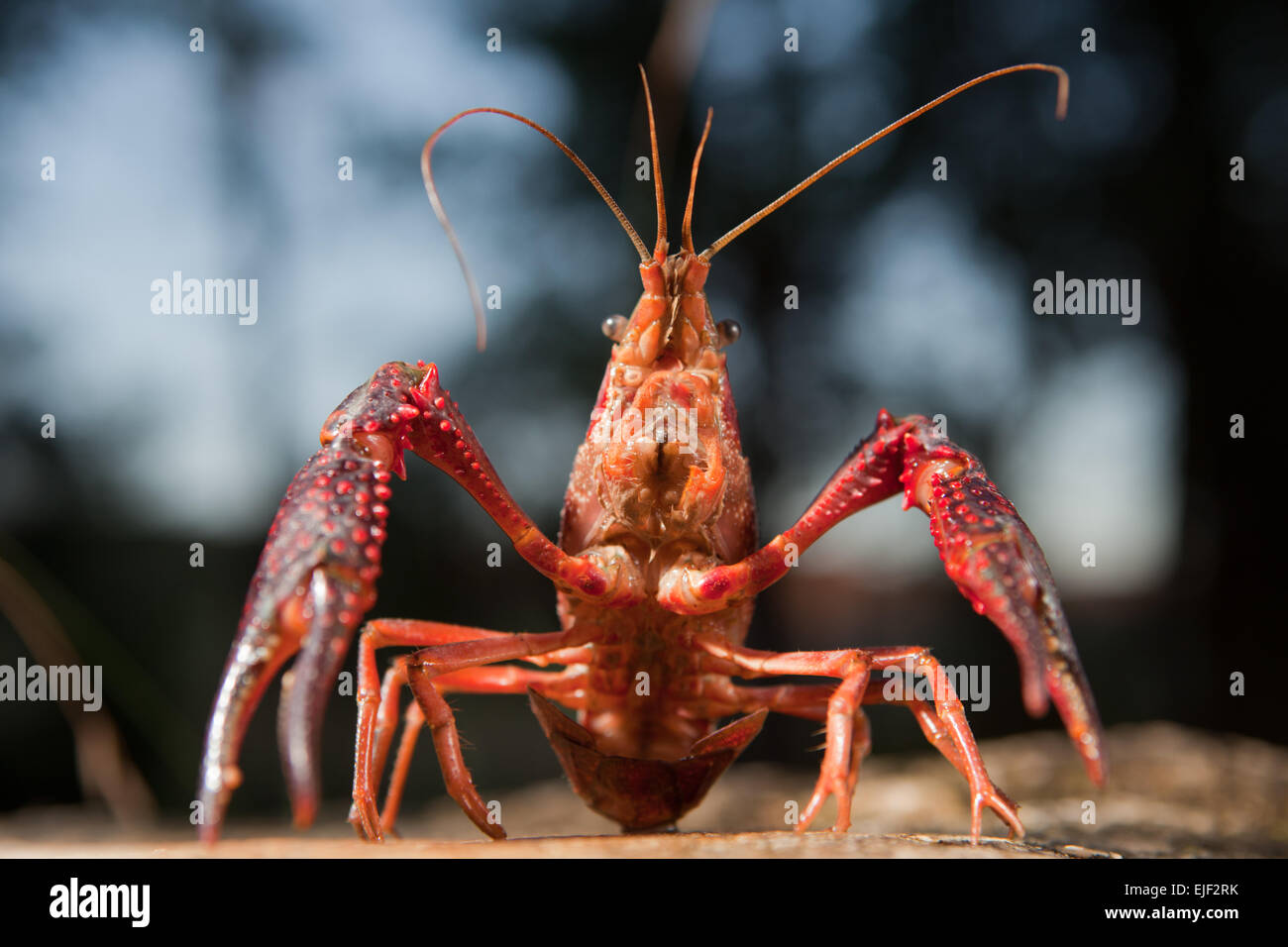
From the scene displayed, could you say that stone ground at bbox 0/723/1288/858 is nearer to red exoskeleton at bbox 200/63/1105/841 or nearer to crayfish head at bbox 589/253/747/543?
red exoskeleton at bbox 200/63/1105/841

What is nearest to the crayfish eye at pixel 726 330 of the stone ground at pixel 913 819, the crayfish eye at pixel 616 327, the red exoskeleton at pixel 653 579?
the red exoskeleton at pixel 653 579

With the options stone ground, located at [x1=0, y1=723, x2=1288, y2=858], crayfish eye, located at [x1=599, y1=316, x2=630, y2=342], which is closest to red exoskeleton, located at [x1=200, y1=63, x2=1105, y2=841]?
crayfish eye, located at [x1=599, y1=316, x2=630, y2=342]

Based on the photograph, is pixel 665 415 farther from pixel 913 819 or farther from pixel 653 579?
pixel 913 819

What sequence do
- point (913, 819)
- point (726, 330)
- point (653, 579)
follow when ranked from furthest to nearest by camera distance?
point (913, 819) → point (726, 330) → point (653, 579)

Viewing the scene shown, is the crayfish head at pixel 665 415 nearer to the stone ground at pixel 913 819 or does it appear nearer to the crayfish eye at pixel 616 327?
the crayfish eye at pixel 616 327

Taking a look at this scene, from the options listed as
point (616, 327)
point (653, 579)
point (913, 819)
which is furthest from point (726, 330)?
point (913, 819)

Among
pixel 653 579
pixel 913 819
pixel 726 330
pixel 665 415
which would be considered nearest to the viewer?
pixel 665 415

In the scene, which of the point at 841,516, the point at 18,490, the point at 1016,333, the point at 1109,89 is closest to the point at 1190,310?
the point at 1016,333
